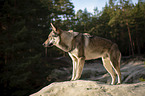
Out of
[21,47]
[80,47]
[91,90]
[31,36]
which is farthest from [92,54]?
[31,36]

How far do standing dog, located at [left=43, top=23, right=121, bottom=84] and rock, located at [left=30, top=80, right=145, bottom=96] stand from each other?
1.79 ft

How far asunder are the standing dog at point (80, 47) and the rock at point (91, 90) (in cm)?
55

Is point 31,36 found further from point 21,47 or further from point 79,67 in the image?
point 79,67

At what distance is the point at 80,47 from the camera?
367 cm

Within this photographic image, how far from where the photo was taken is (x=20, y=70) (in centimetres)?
1303

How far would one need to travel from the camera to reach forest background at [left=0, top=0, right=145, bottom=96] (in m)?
13.1

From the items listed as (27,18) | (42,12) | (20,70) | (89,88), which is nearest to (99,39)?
(89,88)

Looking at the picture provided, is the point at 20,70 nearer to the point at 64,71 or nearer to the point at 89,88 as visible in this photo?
the point at 64,71

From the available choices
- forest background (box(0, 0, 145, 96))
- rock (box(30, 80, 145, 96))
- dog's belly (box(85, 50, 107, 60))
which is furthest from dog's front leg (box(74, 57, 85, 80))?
forest background (box(0, 0, 145, 96))

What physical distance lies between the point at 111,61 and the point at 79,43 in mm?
1099

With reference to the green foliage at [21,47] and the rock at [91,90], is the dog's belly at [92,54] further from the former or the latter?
the green foliage at [21,47]

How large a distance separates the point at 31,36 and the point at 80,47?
14050 millimetres

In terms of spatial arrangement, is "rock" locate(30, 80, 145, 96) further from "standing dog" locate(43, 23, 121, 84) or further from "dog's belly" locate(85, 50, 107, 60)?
"dog's belly" locate(85, 50, 107, 60)

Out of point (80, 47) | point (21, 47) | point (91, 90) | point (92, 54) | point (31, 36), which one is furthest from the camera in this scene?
point (31, 36)
